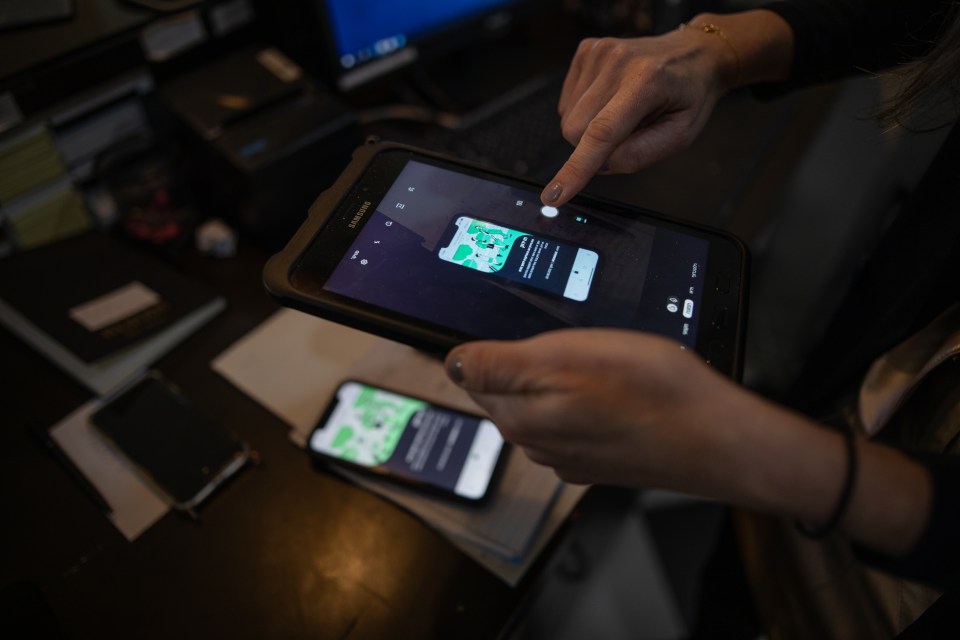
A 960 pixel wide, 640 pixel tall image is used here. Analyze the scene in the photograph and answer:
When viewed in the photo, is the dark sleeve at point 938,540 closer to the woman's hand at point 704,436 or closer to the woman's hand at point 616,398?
the woman's hand at point 704,436

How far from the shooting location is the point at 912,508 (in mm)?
417

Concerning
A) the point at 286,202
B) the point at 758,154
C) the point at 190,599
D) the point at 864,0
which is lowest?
the point at 190,599

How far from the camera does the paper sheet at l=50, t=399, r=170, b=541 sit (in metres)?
0.69

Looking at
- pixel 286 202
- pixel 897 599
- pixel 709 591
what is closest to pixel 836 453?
pixel 897 599

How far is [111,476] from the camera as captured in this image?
71 centimetres

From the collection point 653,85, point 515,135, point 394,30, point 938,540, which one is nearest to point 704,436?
point 938,540

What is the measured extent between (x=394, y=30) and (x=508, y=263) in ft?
1.94

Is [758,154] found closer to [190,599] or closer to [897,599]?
[897,599]

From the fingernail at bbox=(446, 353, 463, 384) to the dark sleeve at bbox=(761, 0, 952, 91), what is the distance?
20.4 inches

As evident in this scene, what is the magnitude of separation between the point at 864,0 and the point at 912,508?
541 mm

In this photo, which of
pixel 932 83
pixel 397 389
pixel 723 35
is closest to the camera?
pixel 932 83

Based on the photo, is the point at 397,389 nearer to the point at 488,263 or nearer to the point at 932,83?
the point at 488,263

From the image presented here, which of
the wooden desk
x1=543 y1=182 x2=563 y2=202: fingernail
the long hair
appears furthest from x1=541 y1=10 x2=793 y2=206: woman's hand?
the wooden desk

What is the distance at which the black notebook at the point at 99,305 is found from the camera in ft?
2.53
